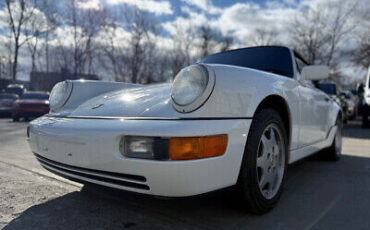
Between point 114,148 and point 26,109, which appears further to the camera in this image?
point 26,109

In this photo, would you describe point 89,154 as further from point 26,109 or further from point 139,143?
point 26,109

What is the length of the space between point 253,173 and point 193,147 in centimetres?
53

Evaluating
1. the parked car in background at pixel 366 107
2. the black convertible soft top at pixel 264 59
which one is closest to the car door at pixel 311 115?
the black convertible soft top at pixel 264 59

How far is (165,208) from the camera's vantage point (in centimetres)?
184

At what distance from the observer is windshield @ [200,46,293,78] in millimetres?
2695

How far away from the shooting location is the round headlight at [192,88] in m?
1.42

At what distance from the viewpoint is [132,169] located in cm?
133

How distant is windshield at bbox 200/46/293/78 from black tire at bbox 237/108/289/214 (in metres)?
1.03

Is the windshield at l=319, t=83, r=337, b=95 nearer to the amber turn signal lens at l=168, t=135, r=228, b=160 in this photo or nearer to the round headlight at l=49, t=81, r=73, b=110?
the round headlight at l=49, t=81, r=73, b=110

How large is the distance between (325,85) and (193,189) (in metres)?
8.33

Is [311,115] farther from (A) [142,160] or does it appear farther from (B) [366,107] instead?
(B) [366,107]

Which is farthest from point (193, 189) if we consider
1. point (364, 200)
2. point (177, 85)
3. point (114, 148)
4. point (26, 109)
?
point (26, 109)

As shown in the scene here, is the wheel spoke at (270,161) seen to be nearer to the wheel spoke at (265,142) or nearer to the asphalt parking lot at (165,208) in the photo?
the wheel spoke at (265,142)

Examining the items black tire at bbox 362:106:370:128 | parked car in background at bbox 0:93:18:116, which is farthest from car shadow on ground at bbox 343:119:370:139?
parked car in background at bbox 0:93:18:116
